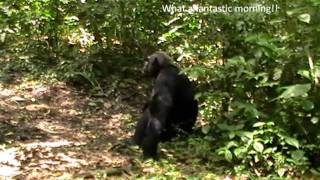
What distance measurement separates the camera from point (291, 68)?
503 cm

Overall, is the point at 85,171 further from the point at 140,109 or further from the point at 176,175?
the point at 140,109

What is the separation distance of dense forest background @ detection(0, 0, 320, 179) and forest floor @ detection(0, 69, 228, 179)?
1 centimetres

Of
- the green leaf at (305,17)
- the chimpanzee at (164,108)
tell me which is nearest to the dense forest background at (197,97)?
the green leaf at (305,17)

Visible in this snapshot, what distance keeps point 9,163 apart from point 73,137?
3.94 ft

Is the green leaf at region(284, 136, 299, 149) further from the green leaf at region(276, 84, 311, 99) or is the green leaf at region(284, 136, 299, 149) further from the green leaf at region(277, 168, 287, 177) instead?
the green leaf at region(276, 84, 311, 99)

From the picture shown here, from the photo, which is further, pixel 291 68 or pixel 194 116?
pixel 194 116

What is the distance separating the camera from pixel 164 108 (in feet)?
18.7

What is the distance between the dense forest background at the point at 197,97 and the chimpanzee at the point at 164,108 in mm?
185

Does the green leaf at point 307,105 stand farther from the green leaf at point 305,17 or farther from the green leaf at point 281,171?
the green leaf at point 305,17

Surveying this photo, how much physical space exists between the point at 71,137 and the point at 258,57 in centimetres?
246

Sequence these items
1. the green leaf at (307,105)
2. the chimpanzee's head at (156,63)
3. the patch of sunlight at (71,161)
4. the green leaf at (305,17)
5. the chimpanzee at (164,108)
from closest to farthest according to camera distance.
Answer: the green leaf at (305,17), the green leaf at (307,105), the patch of sunlight at (71,161), the chimpanzee at (164,108), the chimpanzee's head at (156,63)

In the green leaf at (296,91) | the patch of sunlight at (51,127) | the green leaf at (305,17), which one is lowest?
the patch of sunlight at (51,127)

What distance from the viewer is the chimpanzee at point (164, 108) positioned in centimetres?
564

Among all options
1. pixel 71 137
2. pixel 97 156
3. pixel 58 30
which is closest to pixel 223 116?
pixel 97 156
